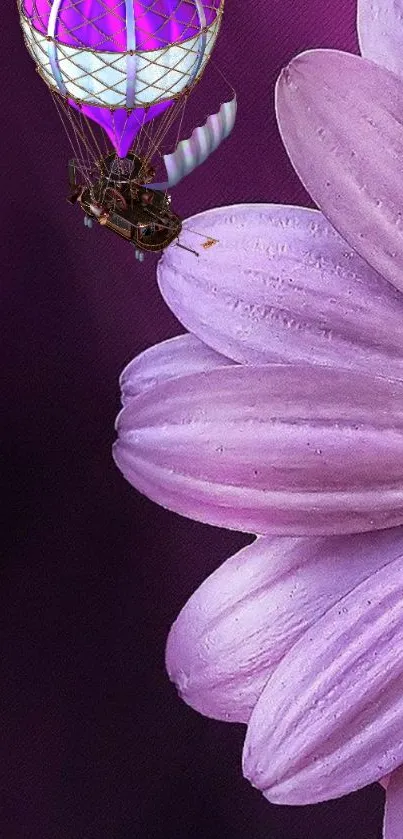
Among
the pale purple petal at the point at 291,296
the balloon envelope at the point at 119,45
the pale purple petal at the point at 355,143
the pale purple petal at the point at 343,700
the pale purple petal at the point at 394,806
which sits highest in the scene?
the balloon envelope at the point at 119,45

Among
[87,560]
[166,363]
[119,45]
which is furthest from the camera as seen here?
[87,560]

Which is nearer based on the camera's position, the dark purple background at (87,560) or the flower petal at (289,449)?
the flower petal at (289,449)

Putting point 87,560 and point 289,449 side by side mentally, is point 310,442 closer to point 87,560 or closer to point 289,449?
point 289,449

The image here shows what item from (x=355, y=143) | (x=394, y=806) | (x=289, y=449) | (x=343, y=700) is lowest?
(x=394, y=806)

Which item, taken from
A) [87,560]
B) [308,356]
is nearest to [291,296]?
[308,356]

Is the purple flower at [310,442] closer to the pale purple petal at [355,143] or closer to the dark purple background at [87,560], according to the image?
the pale purple petal at [355,143]

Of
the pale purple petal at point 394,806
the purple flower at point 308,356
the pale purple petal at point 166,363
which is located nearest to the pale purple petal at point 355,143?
the purple flower at point 308,356

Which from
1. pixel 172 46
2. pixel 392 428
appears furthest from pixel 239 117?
pixel 392 428
